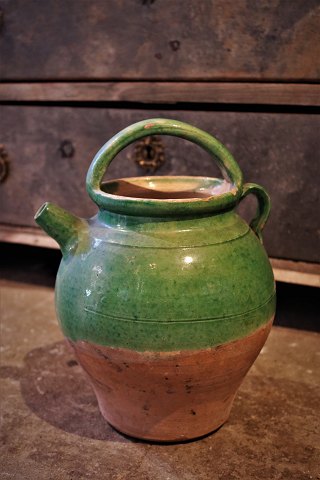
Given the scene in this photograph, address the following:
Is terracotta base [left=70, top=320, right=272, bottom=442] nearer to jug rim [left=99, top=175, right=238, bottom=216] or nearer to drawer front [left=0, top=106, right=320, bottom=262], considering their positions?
jug rim [left=99, top=175, right=238, bottom=216]

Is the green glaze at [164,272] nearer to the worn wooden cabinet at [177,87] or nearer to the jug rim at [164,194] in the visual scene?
the jug rim at [164,194]

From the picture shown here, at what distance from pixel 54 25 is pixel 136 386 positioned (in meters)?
0.97

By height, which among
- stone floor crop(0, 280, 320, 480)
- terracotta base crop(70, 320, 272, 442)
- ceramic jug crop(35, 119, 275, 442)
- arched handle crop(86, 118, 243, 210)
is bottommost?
stone floor crop(0, 280, 320, 480)

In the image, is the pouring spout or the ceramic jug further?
the pouring spout

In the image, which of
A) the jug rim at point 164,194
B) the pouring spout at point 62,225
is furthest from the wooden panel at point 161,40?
the pouring spout at point 62,225

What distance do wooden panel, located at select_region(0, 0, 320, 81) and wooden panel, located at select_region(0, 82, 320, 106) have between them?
2cm

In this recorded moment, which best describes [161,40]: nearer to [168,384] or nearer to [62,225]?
[62,225]

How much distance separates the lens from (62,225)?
944mm

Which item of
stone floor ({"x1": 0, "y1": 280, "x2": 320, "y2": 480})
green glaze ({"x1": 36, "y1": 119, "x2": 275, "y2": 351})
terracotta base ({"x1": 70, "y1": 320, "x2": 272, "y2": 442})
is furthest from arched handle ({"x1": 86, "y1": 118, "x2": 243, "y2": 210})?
stone floor ({"x1": 0, "y1": 280, "x2": 320, "y2": 480})

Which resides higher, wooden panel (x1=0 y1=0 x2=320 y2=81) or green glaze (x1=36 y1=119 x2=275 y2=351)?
wooden panel (x1=0 y1=0 x2=320 y2=81)

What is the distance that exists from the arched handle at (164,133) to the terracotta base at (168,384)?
212 millimetres

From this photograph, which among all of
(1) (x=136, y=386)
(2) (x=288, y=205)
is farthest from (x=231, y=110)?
(1) (x=136, y=386)

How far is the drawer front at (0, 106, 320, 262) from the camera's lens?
1337mm

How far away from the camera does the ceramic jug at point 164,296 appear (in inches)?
32.9
